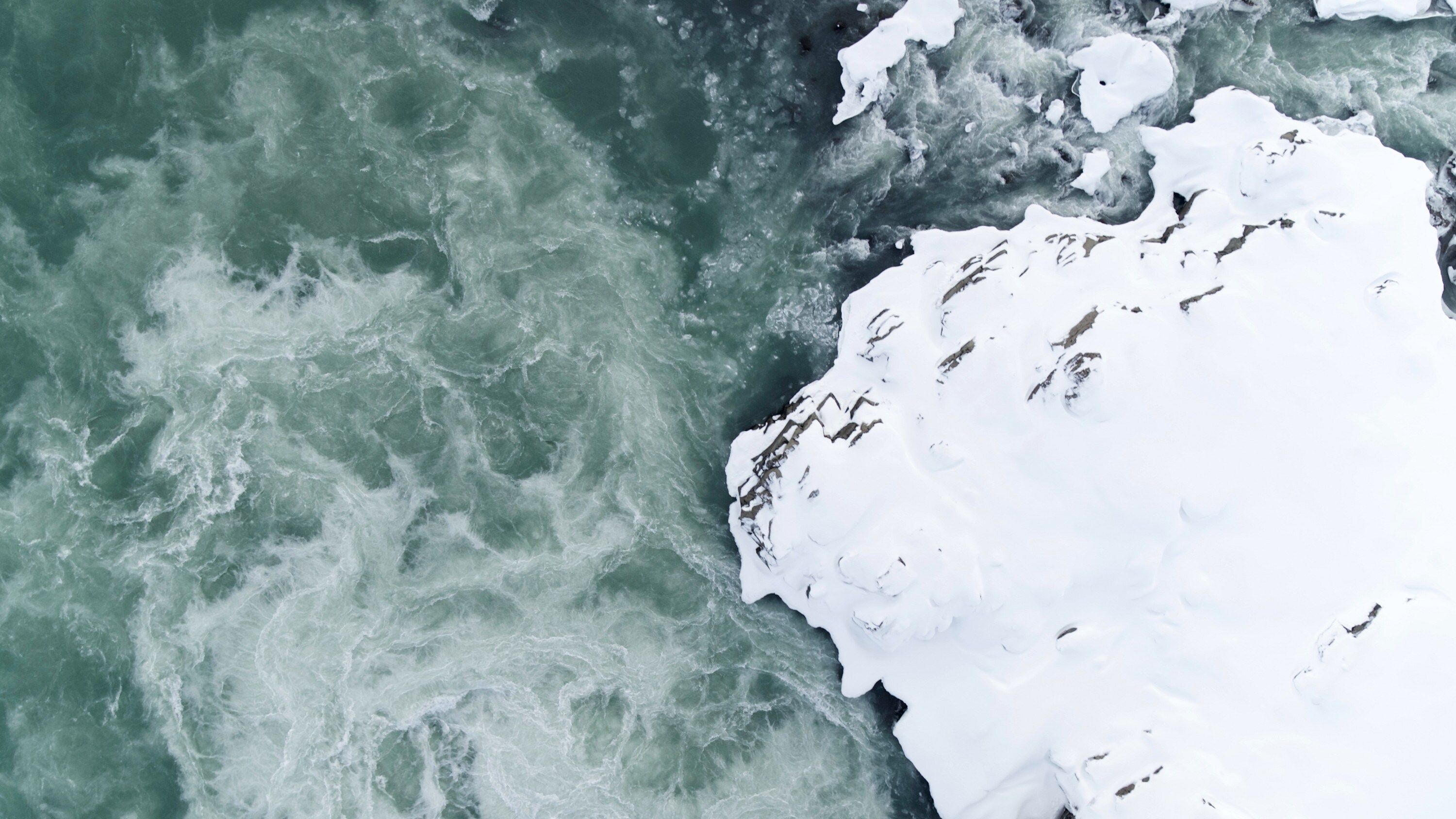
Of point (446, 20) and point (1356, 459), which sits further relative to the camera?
point (446, 20)

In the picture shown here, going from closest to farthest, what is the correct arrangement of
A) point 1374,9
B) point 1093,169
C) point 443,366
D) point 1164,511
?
point 1164,511, point 443,366, point 1093,169, point 1374,9

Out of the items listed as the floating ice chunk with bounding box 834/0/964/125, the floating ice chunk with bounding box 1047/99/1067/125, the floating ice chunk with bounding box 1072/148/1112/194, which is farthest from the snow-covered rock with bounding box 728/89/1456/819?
the floating ice chunk with bounding box 834/0/964/125

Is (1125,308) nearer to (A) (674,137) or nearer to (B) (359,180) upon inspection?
(A) (674,137)

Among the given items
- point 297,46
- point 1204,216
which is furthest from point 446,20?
point 1204,216

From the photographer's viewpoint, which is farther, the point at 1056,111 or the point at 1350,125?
the point at 1350,125

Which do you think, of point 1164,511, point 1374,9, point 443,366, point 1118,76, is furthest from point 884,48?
point 443,366

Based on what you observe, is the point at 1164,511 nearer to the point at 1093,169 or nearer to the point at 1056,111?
the point at 1093,169

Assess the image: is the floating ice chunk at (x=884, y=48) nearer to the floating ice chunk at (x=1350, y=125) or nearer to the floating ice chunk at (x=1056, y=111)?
the floating ice chunk at (x=1056, y=111)
